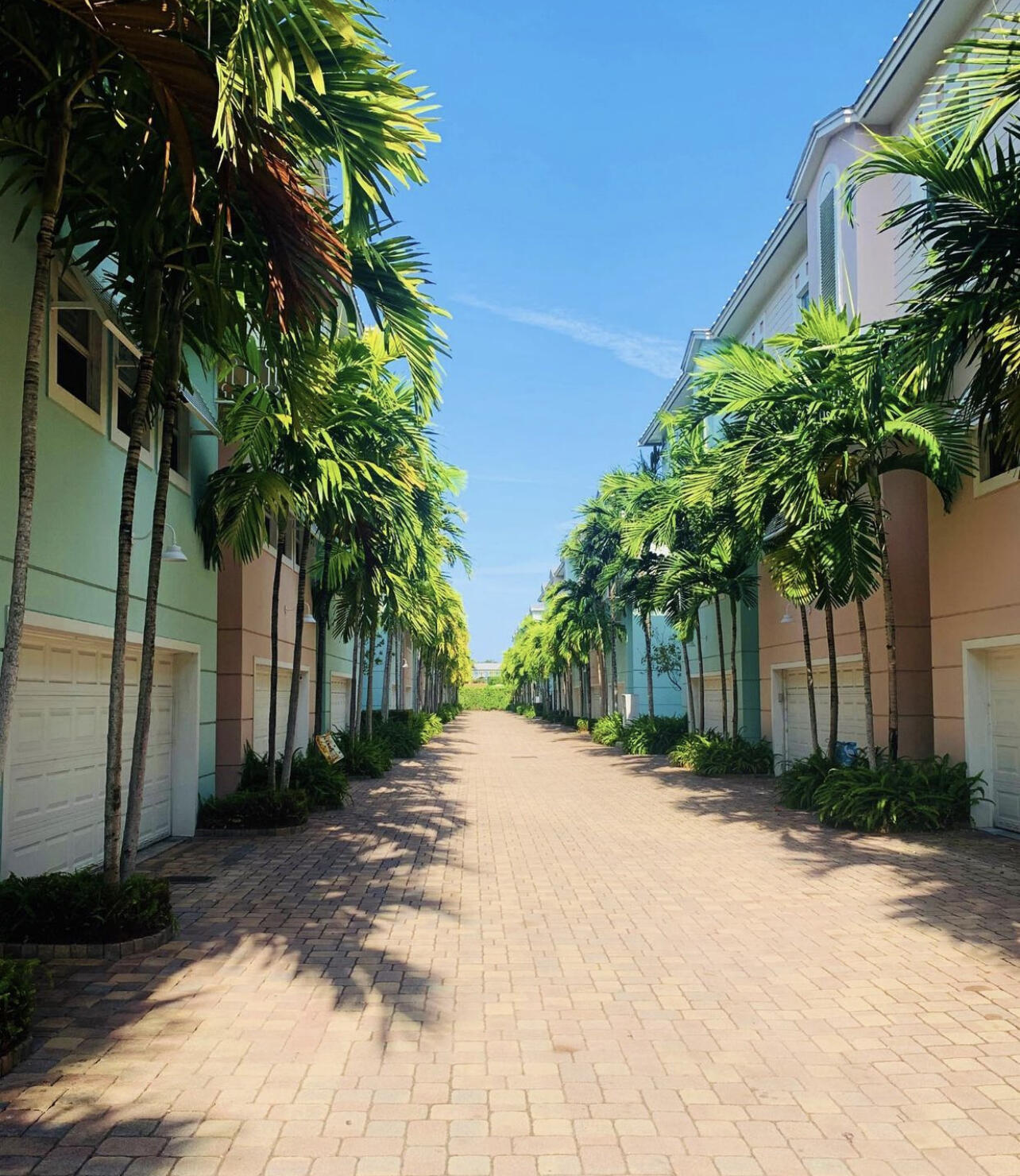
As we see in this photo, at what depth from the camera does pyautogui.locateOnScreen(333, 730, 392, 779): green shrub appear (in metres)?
19.3

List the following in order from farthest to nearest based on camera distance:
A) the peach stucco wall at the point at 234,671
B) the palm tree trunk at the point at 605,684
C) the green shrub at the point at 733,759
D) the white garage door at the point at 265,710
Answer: the palm tree trunk at the point at 605,684, the green shrub at the point at 733,759, the white garage door at the point at 265,710, the peach stucco wall at the point at 234,671

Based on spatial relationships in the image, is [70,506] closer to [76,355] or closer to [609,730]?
[76,355]

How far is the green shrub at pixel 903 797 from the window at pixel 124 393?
9202mm

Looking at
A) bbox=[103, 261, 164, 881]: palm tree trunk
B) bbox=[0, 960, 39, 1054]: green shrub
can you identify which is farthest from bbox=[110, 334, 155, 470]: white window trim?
bbox=[0, 960, 39, 1054]: green shrub

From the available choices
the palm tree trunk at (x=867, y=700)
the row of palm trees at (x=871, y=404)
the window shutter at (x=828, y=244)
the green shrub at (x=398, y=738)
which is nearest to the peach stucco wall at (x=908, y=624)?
the row of palm trees at (x=871, y=404)

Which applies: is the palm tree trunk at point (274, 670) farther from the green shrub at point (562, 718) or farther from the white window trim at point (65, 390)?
the green shrub at point (562, 718)

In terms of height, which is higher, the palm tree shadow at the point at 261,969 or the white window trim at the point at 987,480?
the white window trim at the point at 987,480

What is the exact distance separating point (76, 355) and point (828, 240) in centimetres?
1322

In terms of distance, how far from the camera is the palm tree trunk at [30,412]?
5301 mm

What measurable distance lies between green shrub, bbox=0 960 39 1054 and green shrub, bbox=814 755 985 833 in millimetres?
9492

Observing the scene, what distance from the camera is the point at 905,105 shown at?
15000 mm

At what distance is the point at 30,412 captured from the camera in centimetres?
541

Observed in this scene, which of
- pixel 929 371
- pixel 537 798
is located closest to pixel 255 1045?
pixel 929 371

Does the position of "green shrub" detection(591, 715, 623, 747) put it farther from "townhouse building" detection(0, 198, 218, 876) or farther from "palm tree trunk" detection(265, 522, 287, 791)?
"townhouse building" detection(0, 198, 218, 876)
